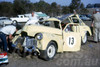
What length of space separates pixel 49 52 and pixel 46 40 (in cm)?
62

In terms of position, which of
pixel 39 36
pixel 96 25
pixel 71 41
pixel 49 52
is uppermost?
pixel 96 25

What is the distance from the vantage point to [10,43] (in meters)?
6.26

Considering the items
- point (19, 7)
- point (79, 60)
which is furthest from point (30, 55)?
point (19, 7)

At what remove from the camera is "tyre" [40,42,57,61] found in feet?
18.1

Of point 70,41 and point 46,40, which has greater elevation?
point 46,40

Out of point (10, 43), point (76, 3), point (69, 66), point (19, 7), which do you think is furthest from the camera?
point (76, 3)

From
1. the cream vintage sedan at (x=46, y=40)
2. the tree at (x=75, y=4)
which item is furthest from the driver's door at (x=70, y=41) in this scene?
the tree at (x=75, y=4)

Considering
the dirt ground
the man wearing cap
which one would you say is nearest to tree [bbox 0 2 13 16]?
the man wearing cap

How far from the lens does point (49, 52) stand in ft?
19.5

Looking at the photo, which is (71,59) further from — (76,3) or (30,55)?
(76,3)

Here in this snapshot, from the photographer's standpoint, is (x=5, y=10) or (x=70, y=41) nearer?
(x=70, y=41)

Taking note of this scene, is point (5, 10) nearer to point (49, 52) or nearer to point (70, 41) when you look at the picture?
point (70, 41)

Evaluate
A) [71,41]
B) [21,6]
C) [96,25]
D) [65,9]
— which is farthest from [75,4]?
[71,41]

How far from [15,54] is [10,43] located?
0.63 metres
